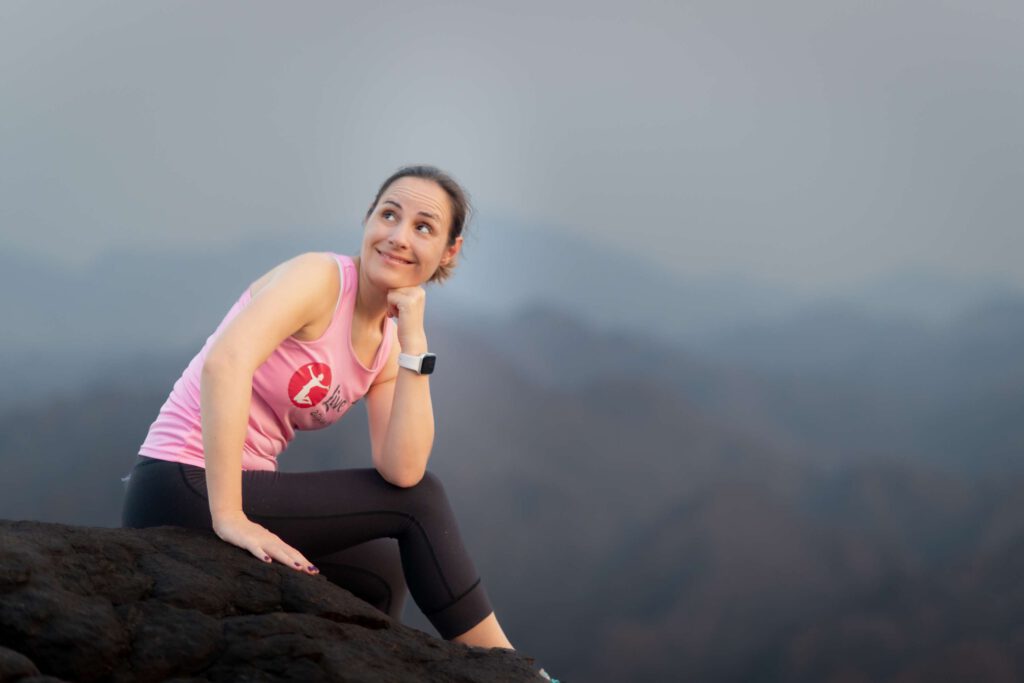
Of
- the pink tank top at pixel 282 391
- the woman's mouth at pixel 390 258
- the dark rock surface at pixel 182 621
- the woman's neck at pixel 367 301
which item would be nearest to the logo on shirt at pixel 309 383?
the pink tank top at pixel 282 391

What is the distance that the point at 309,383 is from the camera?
2086 millimetres

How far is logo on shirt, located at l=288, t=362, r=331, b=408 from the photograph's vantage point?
6.82ft

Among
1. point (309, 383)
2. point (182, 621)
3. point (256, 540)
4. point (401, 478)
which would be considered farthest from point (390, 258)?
point (182, 621)

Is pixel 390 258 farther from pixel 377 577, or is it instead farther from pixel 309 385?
pixel 377 577

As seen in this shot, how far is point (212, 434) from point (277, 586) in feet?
0.92

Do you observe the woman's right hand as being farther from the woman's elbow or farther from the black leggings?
the woman's elbow

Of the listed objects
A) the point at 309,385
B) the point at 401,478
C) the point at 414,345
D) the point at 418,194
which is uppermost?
the point at 418,194

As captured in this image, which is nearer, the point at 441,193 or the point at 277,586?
the point at 277,586

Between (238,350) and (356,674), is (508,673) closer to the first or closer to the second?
(356,674)

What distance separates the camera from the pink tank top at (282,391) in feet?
6.75

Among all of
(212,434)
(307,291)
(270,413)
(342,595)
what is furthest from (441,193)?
(342,595)

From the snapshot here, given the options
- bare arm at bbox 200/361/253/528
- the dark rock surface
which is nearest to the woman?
bare arm at bbox 200/361/253/528

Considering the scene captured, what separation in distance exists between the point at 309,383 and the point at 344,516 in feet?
0.84

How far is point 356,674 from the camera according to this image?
60.7 inches
